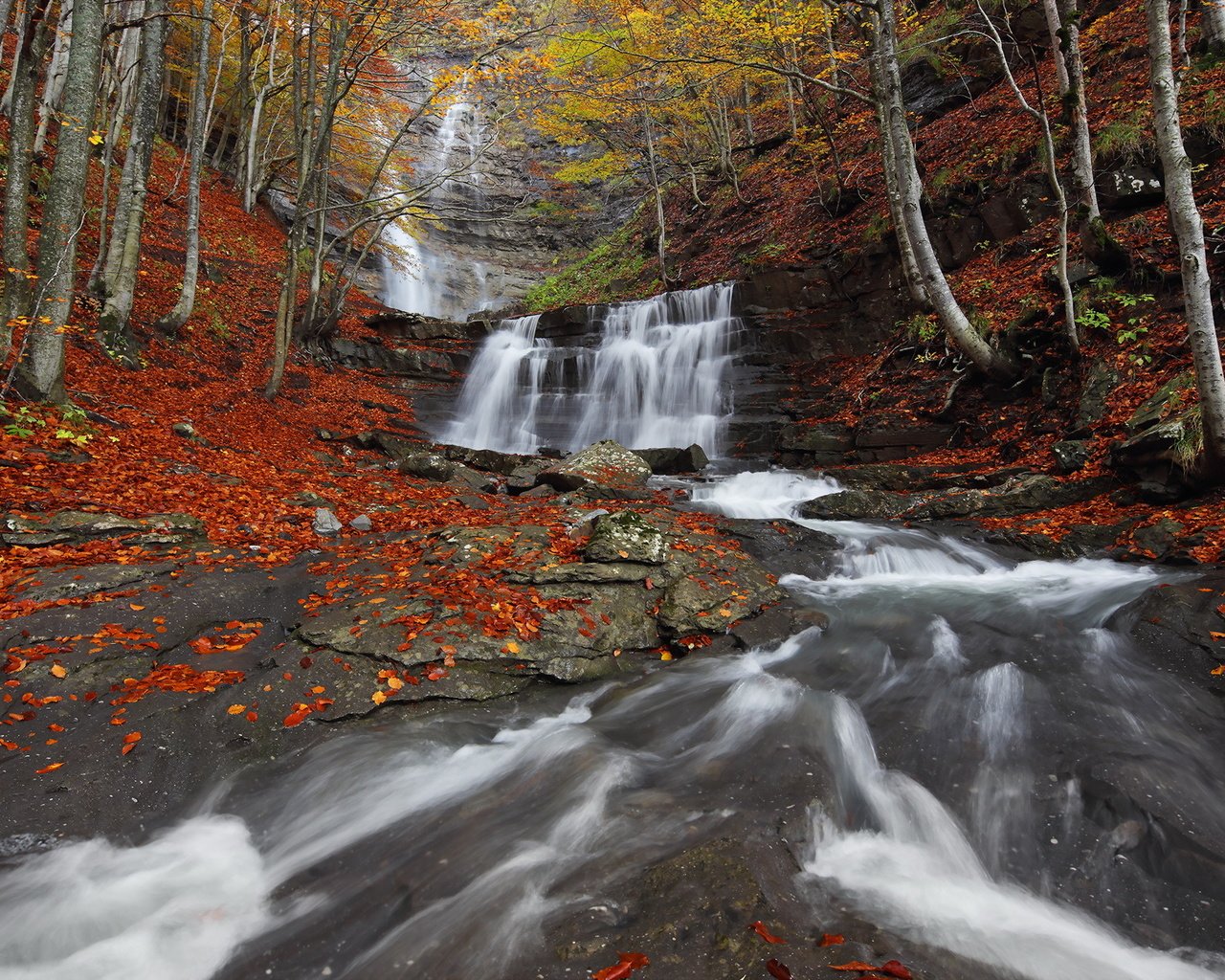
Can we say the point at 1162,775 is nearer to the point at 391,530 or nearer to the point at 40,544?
the point at 391,530

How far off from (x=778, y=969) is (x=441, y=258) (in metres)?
32.5

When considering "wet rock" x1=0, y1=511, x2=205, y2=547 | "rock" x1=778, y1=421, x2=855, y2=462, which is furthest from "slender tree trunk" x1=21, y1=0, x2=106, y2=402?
"rock" x1=778, y1=421, x2=855, y2=462

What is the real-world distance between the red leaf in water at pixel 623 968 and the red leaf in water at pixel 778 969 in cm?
46

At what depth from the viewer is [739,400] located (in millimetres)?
14125

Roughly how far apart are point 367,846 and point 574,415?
13316 mm

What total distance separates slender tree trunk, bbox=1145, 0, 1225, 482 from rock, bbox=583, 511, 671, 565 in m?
5.51

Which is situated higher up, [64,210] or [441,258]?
[441,258]

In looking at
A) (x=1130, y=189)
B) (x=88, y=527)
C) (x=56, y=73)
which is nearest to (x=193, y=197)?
(x=56, y=73)

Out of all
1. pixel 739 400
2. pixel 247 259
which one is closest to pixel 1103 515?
pixel 739 400

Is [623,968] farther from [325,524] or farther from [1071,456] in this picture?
[1071,456]

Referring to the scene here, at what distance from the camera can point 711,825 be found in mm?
3098

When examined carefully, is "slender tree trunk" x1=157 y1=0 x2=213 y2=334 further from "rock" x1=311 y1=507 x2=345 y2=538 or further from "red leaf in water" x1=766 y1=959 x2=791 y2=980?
"red leaf in water" x1=766 y1=959 x2=791 y2=980

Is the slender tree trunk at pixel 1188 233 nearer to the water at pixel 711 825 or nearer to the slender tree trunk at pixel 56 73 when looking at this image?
the water at pixel 711 825

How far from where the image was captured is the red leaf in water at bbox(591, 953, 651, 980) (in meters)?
2.17
